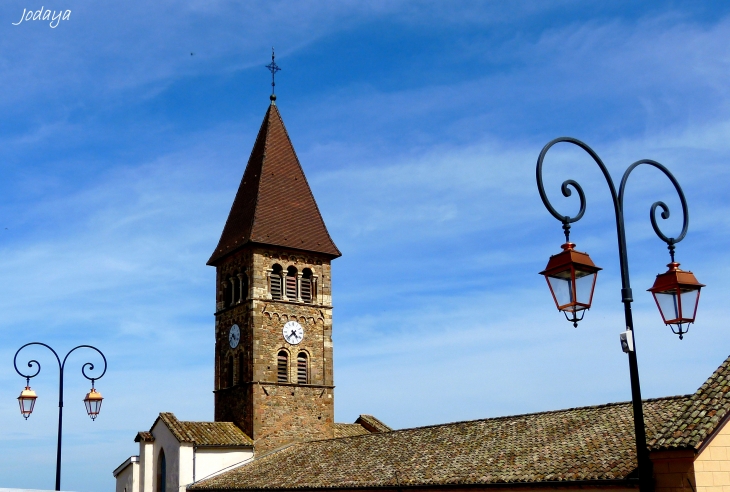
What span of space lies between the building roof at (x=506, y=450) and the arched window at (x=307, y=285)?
7735mm

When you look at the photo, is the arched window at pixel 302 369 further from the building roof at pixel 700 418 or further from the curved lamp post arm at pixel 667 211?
the curved lamp post arm at pixel 667 211

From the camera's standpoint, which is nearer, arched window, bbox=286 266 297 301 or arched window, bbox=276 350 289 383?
arched window, bbox=276 350 289 383

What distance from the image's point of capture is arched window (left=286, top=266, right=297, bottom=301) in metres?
38.4

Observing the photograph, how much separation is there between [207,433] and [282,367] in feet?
14.2

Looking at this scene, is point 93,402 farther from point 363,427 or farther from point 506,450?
point 363,427

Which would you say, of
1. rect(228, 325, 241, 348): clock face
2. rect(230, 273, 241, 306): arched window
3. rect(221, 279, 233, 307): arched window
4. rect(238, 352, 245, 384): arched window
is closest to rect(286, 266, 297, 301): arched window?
rect(230, 273, 241, 306): arched window

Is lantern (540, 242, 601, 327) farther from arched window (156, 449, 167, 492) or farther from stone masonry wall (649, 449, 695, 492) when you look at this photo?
arched window (156, 449, 167, 492)

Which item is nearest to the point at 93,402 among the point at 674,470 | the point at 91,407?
the point at 91,407

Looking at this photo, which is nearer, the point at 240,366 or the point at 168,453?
the point at 168,453

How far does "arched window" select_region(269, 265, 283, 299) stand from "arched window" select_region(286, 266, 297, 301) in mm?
400

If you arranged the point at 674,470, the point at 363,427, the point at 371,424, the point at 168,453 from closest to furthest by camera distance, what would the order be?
the point at 674,470
the point at 168,453
the point at 371,424
the point at 363,427

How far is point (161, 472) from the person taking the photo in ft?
122

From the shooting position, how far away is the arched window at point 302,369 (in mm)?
37656

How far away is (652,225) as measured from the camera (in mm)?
10961
